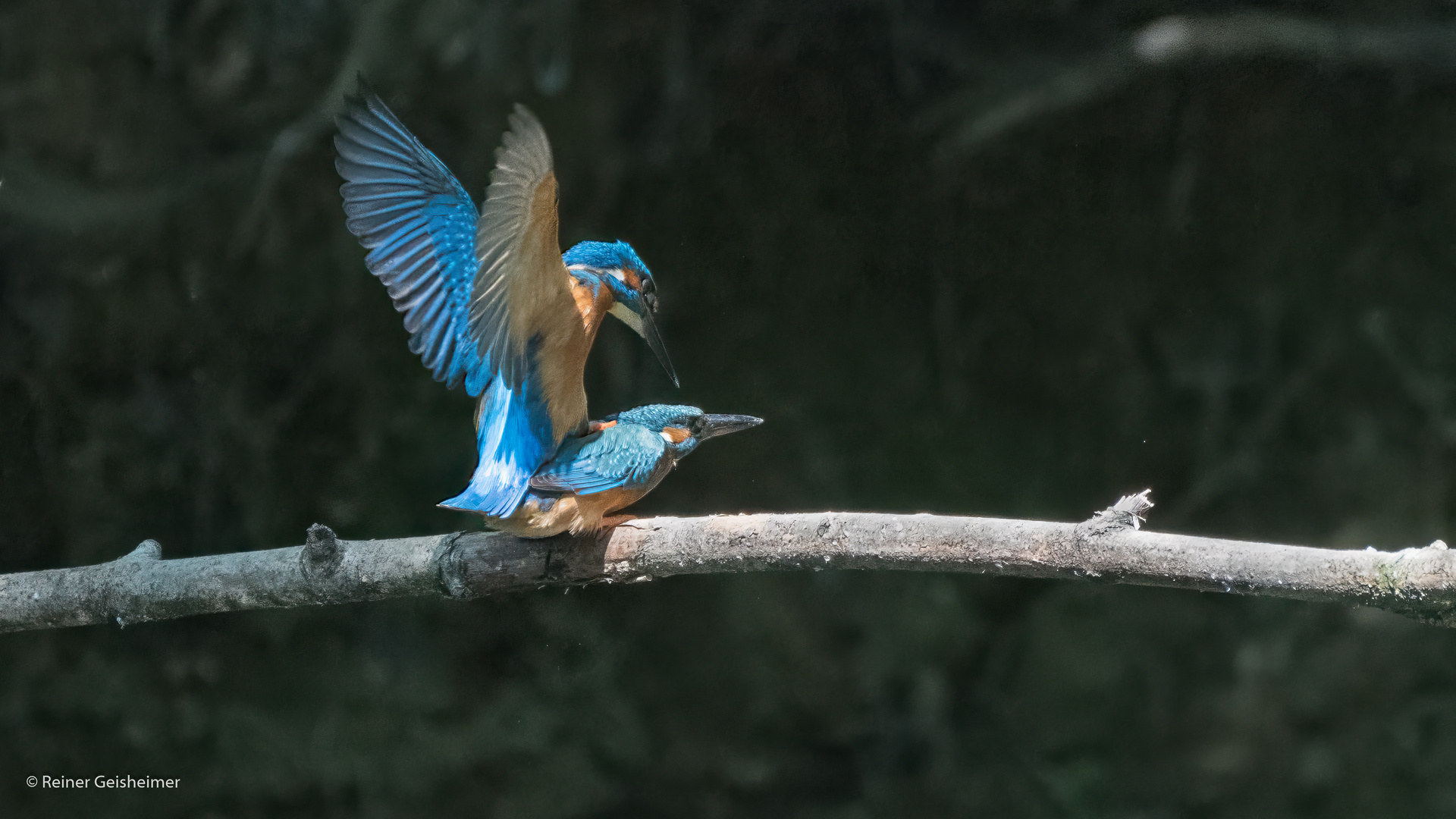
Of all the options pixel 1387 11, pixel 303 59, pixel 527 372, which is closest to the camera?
pixel 527 372

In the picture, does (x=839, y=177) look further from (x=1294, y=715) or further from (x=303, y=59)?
(x=1294, y=715)

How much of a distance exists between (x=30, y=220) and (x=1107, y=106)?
2.53 metres

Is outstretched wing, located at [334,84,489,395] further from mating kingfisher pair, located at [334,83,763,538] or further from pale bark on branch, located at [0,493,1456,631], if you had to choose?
pale bark on branch, located at [0,493,1456,631]

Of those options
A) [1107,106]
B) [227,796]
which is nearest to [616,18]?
[1107,106]

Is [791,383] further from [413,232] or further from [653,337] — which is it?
[413,232]

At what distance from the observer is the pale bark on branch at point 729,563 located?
112 cm

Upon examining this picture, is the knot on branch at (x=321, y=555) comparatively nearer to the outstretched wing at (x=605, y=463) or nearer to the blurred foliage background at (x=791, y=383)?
the outstretched wing at (x=605, y=463)

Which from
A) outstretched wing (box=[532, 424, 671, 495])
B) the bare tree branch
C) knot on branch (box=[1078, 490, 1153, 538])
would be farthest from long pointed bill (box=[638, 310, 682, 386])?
the bare tree branch

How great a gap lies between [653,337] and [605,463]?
320 mm

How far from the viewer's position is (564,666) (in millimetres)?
2604

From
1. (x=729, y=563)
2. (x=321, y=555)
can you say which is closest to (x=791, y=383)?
(x=729, y=563)

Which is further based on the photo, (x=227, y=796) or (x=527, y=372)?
(x=227, y=796)

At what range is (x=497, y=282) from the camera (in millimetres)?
1343

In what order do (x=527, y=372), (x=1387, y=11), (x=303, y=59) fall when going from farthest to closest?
(x=303, y=59) < (x=1387, y=11) < (x=527, y=372)
